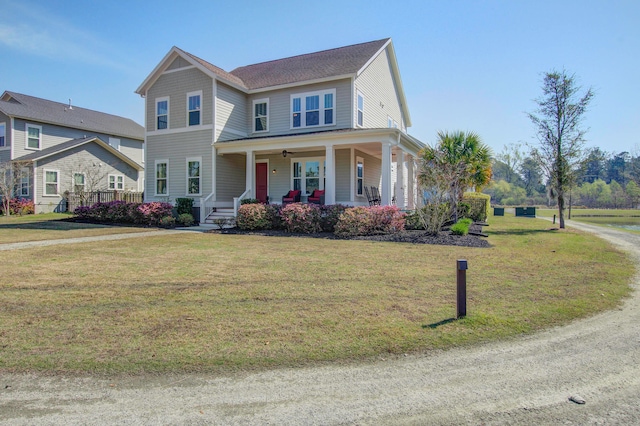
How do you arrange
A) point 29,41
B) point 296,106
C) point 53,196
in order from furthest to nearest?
1. point 53,196
2. point 296,106
3. point 29,41

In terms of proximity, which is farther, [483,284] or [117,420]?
[483,284]

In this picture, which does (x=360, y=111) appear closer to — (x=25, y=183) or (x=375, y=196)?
(x=375, y=196)

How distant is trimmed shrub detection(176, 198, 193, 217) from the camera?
17734 mm

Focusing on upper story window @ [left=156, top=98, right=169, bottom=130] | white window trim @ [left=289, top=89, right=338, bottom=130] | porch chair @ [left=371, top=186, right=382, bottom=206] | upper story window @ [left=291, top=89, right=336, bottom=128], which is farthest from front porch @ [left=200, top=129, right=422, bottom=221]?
upper story window @ [left=156, top=98, right=169, bottom=130]

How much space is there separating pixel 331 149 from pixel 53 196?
70.3 ft

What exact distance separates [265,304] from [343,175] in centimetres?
1321

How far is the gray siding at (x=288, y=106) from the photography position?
17203 millimetres

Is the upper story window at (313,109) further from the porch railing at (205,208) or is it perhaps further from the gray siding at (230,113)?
the porch railing at (205,208)

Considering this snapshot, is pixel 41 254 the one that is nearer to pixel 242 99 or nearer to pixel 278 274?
pixel 278 274

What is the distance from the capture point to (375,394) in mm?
2887

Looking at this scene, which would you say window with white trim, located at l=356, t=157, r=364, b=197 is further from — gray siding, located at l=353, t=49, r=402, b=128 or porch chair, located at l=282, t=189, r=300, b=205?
porch chair, located at l=282, t=189, r=300, b=205

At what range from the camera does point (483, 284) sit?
6273mm

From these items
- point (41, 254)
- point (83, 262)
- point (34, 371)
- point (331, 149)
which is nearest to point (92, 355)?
point (34, 371)

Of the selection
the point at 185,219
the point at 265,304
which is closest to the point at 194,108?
the point at 185,219
